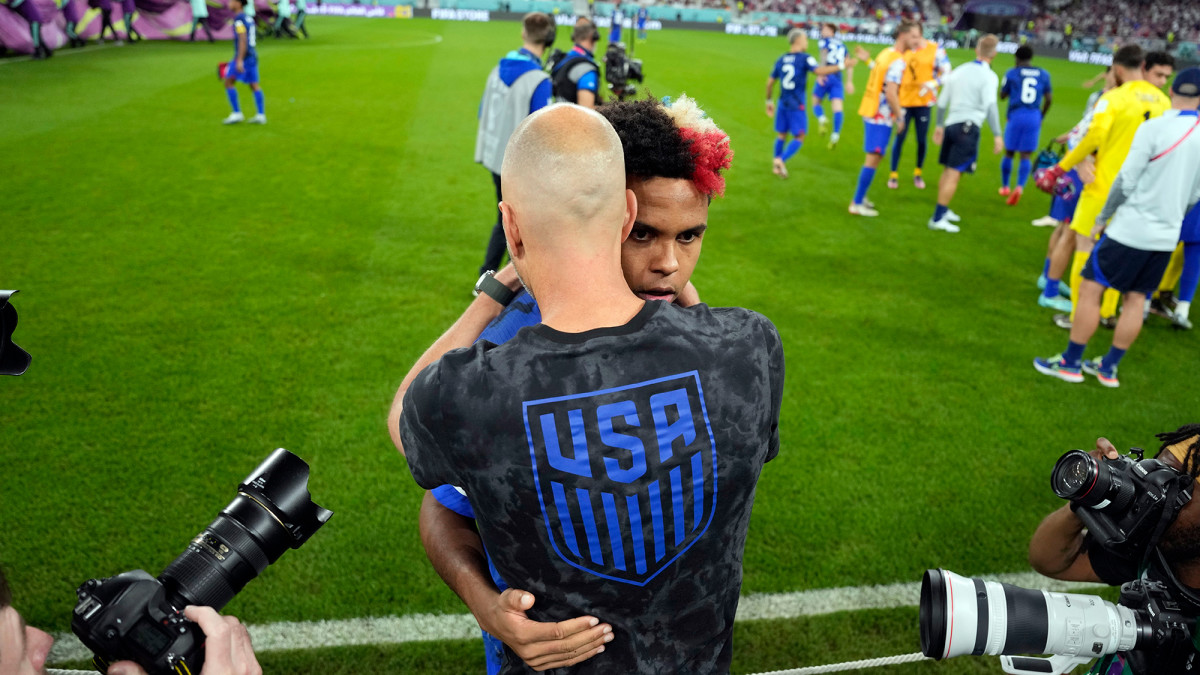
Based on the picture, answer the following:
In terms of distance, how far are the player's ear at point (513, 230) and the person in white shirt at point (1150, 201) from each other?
491cm

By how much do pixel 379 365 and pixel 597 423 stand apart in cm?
421

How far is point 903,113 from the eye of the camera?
988cm

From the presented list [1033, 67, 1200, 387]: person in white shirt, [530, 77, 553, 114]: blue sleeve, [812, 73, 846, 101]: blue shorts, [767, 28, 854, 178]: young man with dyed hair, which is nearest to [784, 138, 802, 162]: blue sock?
[767, 28, 854, 178]: young man with dyed hair

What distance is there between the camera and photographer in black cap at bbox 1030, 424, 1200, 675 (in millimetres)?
1645

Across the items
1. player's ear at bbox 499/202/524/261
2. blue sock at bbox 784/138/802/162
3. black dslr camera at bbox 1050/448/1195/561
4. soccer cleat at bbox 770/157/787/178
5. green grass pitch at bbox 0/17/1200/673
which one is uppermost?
player's ear at bbox 499/202/524/261

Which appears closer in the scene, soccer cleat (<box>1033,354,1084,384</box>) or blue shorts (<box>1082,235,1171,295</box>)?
blue shorts (<box>1082,235,1171,295</box>)

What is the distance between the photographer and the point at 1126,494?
5.64 feet

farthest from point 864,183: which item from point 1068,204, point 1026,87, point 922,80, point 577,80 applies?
point 577,80

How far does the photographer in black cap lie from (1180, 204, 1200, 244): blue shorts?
439 centimetres

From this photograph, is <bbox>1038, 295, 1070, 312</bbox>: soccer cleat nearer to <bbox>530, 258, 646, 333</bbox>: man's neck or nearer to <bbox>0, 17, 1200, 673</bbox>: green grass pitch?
<bbox>0, 17, 1200, 673</bbox>: green grass pitch

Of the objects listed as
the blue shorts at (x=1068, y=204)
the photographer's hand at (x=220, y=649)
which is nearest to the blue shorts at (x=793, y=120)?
the blue shorts at (x=1068, y=204)

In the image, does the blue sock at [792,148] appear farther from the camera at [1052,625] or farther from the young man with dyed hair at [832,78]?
the camera at [1052,625]

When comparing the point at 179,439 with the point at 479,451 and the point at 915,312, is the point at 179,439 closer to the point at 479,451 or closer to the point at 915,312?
the point at 479,451

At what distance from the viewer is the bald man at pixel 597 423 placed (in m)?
1.17
